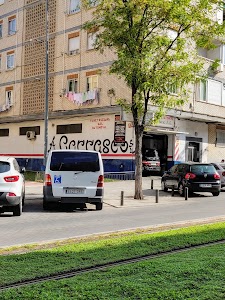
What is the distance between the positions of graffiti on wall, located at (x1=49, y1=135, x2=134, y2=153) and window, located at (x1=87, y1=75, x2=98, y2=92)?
3517 mm

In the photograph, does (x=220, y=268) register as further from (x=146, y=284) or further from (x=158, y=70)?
(x=158, y=70)

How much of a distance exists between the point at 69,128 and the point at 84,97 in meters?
2.77

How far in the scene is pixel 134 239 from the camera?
27.5ft

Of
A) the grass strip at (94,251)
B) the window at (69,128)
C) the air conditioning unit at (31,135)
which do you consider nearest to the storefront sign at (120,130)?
the window at (69,128)

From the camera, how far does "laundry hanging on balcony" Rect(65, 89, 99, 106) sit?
29.9m

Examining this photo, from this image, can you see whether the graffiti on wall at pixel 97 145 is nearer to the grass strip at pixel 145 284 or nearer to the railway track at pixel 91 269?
the railway track at pixel 91 269

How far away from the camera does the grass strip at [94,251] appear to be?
5.97 meters

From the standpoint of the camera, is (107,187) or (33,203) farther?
(107,187)

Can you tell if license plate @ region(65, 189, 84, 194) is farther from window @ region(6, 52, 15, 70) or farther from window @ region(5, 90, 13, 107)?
window @ region(6, 52, 15, 70)

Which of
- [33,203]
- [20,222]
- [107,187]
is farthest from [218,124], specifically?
[20,222]

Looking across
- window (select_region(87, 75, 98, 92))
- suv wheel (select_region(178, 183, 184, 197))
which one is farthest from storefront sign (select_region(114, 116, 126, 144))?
suv wheel (select_region(178, 183, 184, 197))

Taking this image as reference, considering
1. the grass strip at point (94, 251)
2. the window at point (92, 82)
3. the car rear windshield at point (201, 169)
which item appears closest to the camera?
the grass strip at point (94, 251)

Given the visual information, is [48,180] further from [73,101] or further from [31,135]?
[31,135]

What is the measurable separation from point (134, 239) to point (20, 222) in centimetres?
385
